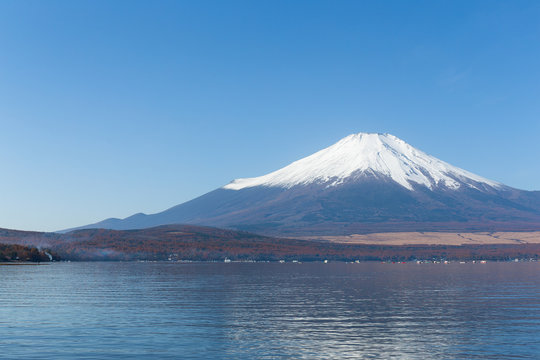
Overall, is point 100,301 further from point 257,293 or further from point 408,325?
point 408,325

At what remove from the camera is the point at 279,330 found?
5175 centimetres

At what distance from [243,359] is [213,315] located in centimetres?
2259

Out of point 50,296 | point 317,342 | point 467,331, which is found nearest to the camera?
point 317,342

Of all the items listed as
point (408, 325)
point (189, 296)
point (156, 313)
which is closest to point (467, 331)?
point (408, 325)

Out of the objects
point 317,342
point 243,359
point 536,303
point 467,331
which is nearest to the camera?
point 243,359

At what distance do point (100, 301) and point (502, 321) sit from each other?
149 feet

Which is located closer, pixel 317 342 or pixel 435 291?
pixel 317 342

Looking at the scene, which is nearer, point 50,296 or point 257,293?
point 50,296

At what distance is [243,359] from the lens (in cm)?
3969

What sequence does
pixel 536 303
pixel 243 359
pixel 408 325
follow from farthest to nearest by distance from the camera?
pixel 536 303 → pixel 408 325 → pixel 243 359

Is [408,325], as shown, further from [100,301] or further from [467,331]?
[100,301]

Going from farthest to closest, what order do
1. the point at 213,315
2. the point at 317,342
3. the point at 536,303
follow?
1. the point at 536,303
2. the point at 213,315
3. the point at 317,342

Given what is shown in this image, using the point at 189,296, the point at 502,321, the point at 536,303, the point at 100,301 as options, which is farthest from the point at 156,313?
the point at 536,303

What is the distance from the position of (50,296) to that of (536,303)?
60.8 m
